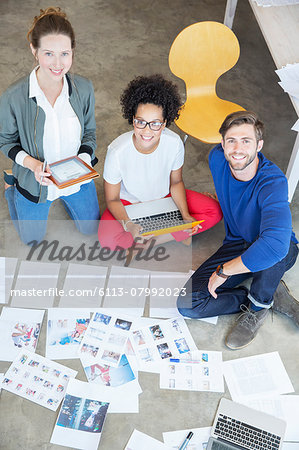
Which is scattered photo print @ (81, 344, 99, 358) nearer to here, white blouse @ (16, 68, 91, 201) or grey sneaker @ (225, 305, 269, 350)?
grey sneaker @ (225, 305, 269, 350)

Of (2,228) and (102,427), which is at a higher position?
(2,228)

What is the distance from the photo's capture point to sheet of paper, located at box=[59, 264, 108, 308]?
2879mm

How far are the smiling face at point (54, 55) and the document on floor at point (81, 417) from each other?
1546 millimetres

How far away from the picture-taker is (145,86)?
269 cm

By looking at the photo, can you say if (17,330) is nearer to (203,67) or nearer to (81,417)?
(81,417)

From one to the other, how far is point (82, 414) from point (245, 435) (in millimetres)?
780

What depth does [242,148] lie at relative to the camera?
2516 millimetres

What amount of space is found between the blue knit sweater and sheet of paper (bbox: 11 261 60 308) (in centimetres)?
110

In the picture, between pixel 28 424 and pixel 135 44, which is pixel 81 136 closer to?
pixel 28 424

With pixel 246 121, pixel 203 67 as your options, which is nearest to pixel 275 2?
pixel 203 67

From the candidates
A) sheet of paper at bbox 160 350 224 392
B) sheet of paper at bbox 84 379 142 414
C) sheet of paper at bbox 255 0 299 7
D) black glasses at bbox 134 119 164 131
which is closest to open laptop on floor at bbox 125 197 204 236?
black glasses at bbox 134 119 164 131

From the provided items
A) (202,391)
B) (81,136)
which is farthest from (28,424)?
(81,136)

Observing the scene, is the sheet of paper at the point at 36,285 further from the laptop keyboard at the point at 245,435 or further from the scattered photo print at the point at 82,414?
the laptop keyboard at the point at 245,435

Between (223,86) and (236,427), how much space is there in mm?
2873
